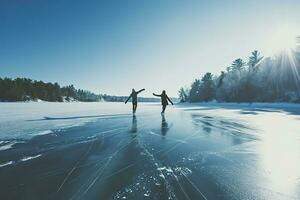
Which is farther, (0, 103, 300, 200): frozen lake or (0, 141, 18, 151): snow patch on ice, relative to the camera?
(0, 141, 18, 151): snow patch on ice

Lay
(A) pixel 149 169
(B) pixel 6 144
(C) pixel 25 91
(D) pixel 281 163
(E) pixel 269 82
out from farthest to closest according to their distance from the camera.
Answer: (C) pixel 25 91, (E) pixel 269 82, (B) pixel 6 144, (D) pixel 281 163, (A) pixel 149 169

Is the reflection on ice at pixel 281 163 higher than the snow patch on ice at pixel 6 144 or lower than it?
lower

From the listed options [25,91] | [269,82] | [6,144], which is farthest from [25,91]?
[6,144]

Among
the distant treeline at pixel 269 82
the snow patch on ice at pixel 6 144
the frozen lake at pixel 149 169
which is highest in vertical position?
the distant treeline at pixel 269 82

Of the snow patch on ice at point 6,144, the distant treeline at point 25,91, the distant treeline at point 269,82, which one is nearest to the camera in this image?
the snow patch on ice at point 6,144

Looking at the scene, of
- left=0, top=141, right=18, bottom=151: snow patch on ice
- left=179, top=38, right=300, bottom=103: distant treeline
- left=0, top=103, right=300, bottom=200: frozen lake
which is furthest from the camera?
left=179, top=38, right=300, bottom=103: distant treeline

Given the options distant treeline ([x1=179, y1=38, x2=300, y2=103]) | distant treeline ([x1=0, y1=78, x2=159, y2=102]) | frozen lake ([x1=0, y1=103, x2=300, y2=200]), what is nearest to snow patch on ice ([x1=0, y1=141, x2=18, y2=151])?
frozen lake ([x1=0, y1=103, x2=300, y2=200])

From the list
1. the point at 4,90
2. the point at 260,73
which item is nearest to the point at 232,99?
the point at 260,73

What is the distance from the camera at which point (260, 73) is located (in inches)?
2240

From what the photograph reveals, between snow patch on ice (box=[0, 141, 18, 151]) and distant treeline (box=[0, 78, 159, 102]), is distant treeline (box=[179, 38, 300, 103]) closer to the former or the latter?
snow patch on ice (box=[0, 141, 18, 151])

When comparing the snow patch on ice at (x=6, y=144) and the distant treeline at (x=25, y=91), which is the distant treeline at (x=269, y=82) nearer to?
the snow patch on ice at (x=6, y=144)

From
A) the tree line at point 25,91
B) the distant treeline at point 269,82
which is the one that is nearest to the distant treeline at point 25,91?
the tree line at point 25,91

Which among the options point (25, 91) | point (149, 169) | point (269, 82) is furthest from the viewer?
point (25, 91)

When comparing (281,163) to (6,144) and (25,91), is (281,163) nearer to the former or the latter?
(6,144)
